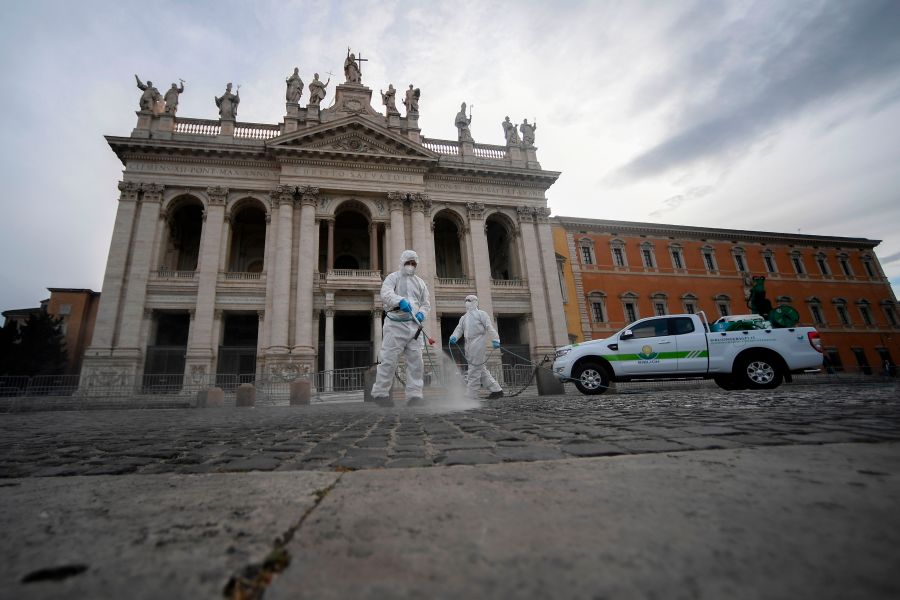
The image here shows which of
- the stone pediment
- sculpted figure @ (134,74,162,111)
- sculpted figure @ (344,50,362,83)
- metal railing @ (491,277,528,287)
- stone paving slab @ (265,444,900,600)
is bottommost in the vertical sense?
stone paving slab @ (265,444,900,600)

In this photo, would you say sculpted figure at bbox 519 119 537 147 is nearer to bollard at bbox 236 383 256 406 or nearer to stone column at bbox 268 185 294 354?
stone column at bbox 268 185 294 354

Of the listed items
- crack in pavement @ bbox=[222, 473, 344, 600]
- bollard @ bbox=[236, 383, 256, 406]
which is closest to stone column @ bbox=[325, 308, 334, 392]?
bollard @ bbox=[236, 383, 256, 406]

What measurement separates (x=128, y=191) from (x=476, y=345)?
18835 mm

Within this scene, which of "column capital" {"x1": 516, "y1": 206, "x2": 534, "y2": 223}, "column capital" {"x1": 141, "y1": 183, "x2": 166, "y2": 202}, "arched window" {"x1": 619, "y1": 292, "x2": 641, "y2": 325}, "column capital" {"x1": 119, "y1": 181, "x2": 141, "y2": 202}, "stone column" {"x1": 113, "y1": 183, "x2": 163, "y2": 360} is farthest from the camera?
"arched window" {"x1": 619, "y1": 292, "x2": 641, "y2": 325}

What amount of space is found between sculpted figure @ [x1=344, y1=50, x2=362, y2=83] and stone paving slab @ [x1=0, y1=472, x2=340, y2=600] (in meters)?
24.7

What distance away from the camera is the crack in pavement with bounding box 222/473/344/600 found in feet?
2.01

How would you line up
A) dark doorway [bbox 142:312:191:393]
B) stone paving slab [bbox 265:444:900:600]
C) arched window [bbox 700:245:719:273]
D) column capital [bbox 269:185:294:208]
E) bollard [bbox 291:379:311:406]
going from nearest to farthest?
stone paving slab [bbox 265:444:900:600], bollard [bbox 291:379:311:406], dark doorway [bbox 142:312:191:393], column capital [bbox 269:185:294:208], arched window [bbox 700:245:719:273]

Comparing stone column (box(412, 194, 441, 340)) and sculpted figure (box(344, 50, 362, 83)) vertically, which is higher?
sculpted figure (box(344, 50, 362, 83))

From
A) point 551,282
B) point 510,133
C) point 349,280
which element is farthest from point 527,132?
point 349,280

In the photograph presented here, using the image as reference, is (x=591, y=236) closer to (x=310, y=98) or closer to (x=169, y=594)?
(x=310, y=98)

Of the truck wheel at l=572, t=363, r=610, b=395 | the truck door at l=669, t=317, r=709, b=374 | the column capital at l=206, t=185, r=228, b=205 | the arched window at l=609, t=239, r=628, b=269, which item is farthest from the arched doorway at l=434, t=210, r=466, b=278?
the truck door at l=669, t=317, r=709, b=374

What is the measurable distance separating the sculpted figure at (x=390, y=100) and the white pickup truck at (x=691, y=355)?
742 inches

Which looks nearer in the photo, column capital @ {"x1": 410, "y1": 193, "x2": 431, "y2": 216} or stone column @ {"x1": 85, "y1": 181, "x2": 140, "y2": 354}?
stone column @ {"x1": 85, "y1": 181, "x2": 140, "y2": 354}

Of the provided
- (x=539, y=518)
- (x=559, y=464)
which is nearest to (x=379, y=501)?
(x=539, y=518)
